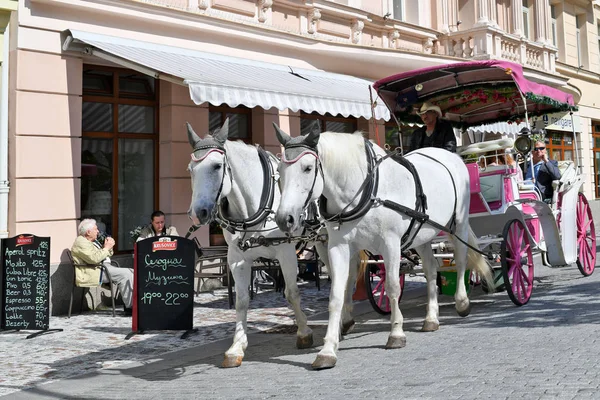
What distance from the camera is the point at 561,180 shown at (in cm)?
864

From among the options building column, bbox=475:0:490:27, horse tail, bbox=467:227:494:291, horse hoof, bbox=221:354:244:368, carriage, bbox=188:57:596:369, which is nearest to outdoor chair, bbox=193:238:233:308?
carriage, bbox=188:57:596:369

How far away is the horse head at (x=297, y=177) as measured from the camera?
15.6 ft

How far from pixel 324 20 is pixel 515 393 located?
32.6 feet

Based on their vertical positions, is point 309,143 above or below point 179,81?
below

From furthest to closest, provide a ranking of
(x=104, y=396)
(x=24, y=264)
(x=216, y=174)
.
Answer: (x=24, y=264) → (x=216, y=174) → (x=104, y=396)

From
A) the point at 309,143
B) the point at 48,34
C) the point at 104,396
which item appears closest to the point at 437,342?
the point at 309,143

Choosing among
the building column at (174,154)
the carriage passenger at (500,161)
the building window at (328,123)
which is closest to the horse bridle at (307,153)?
the carriage passenger at (500,161)

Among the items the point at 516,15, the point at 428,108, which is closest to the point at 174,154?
the point at 428,108

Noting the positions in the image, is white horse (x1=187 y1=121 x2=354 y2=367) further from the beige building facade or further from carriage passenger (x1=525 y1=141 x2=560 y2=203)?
carriage passenger (x1=525 y1=141 x2=560 y2=203)

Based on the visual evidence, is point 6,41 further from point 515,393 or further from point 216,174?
point 515,393

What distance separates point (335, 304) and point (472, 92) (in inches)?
152

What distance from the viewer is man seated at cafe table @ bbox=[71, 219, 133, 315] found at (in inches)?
334

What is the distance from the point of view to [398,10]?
15281 millimetres

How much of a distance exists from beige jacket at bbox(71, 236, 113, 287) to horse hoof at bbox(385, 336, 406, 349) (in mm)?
4399
